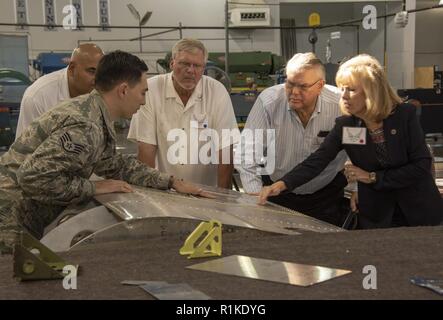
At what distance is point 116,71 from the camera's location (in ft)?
6.20

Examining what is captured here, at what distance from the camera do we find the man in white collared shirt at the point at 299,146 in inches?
98.0

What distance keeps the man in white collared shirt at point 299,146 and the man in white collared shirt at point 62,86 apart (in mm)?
805

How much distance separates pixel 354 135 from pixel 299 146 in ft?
1.29

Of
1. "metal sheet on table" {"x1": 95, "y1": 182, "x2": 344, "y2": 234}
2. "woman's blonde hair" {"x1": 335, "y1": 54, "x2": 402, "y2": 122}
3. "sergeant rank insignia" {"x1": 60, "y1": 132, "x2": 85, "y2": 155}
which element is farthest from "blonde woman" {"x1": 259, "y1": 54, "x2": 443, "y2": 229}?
"sergeant rank insignia" {"x1": 60, "y1": 132, "x2": 85, "y2": 155}

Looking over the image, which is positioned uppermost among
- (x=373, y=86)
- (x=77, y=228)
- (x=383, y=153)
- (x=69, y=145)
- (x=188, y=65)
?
(x=188, y=65)

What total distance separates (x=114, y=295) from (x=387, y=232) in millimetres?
862

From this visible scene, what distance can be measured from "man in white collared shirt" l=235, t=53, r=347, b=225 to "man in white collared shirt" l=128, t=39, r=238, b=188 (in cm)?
23

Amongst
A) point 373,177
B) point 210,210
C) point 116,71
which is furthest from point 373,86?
point 116,71

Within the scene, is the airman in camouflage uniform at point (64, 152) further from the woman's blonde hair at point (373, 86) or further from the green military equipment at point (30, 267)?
the woman's blonde hair at point (373, 86)

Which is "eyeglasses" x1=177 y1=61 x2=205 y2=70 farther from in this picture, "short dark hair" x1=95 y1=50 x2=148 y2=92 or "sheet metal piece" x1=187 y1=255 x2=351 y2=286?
"sheet metal piece" x1=187 y1=255 x2=351 y2=286

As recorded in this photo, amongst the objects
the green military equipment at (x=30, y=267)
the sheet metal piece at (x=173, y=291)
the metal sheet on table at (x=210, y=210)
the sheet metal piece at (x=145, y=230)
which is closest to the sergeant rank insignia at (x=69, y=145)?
the metal sheet on table at (x=210, y=210)

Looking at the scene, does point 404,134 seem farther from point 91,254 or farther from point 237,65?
point 237,65

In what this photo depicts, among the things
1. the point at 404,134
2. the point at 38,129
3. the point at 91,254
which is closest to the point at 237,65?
the point at 404,134

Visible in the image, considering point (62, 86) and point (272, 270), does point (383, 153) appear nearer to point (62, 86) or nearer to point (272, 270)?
point (272, 270)
